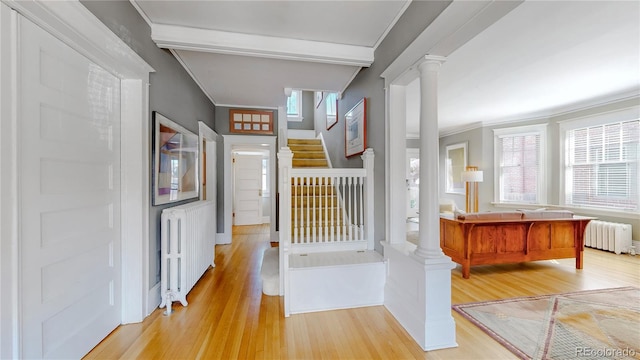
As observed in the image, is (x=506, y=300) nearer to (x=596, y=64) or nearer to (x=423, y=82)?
(x=423, y=82)

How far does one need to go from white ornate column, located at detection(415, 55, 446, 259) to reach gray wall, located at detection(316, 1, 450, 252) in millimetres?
313

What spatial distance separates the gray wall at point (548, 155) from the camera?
3.98 m

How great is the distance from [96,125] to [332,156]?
3.39m

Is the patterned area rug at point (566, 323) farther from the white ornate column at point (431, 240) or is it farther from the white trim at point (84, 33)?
the white trim at point (84, 33)

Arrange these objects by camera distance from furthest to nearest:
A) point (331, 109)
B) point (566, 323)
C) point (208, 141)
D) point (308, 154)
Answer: point (308, 154)
point (331, 109)
point (208, 141)
point (566, 323)

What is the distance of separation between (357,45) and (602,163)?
16.0 ft

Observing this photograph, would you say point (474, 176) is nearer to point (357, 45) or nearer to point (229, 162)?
point (357, 45)

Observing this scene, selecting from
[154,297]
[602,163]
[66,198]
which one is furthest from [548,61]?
[154,297]

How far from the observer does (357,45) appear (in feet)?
7.95

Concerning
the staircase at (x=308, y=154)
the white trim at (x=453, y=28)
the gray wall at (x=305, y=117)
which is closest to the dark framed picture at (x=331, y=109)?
the staircase at (x=308, y=154)

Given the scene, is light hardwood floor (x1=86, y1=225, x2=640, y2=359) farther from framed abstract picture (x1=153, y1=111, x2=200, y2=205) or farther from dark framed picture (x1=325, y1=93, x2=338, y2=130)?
dark framed picture (x1=325, y1=93, x2=338, y2=130)

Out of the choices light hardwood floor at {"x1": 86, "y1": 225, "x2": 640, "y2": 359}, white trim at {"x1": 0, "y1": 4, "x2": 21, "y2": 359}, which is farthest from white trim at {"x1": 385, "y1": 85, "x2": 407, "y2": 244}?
white trim at {"x1": 0, "y1": 4, "x2": 21, "y2": 359}

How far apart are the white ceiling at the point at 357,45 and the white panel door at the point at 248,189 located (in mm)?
2731

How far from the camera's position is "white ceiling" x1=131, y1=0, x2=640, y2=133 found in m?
1.89
